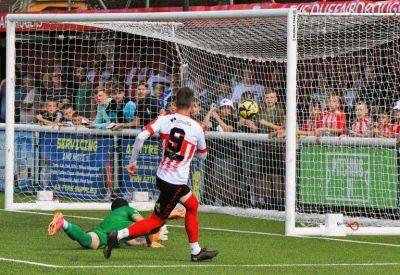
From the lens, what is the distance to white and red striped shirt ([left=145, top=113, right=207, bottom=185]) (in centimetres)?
1423

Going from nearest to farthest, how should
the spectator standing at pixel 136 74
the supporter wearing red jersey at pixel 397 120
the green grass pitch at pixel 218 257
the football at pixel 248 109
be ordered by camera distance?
the green grass pitch at pixel 218 257 < the supporter wearing red jersey at pixel 397 120 < the football at pixel 248 109 < the spectator standing at pixel 136 74

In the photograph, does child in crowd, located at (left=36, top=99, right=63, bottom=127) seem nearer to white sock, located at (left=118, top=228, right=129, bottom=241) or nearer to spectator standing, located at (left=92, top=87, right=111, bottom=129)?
spectator standing, located at (left=92, top=87, right=111, bottom=129)

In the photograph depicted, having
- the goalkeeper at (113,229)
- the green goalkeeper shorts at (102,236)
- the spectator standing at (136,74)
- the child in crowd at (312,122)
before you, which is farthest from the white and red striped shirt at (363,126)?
the green goalkeeper shorts at (102,236)

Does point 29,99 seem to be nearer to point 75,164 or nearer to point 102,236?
point 75,164

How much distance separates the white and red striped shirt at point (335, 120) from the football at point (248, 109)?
1159 millimetres

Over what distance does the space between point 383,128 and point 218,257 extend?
4858 millimetres

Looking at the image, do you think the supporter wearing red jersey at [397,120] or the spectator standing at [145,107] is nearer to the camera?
the supporter wearing red jersey at [397,120]

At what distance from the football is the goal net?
3cm

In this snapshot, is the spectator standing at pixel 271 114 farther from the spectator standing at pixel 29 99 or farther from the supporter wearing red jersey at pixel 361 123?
the spectator standing at pixel 29 99

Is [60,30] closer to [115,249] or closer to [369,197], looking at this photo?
[369,197]

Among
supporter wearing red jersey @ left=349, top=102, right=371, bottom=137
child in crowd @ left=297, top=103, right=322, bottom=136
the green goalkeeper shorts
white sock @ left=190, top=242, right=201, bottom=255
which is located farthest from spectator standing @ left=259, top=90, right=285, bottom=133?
white sock @ left=190, top=242, right=201, bottom=255

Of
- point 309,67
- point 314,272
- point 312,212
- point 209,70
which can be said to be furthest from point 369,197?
point 314,272

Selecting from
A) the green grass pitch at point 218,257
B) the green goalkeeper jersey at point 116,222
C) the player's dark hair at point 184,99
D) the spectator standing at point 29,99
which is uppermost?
the player's dark hair at point 184,99

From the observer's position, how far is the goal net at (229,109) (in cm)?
1850
